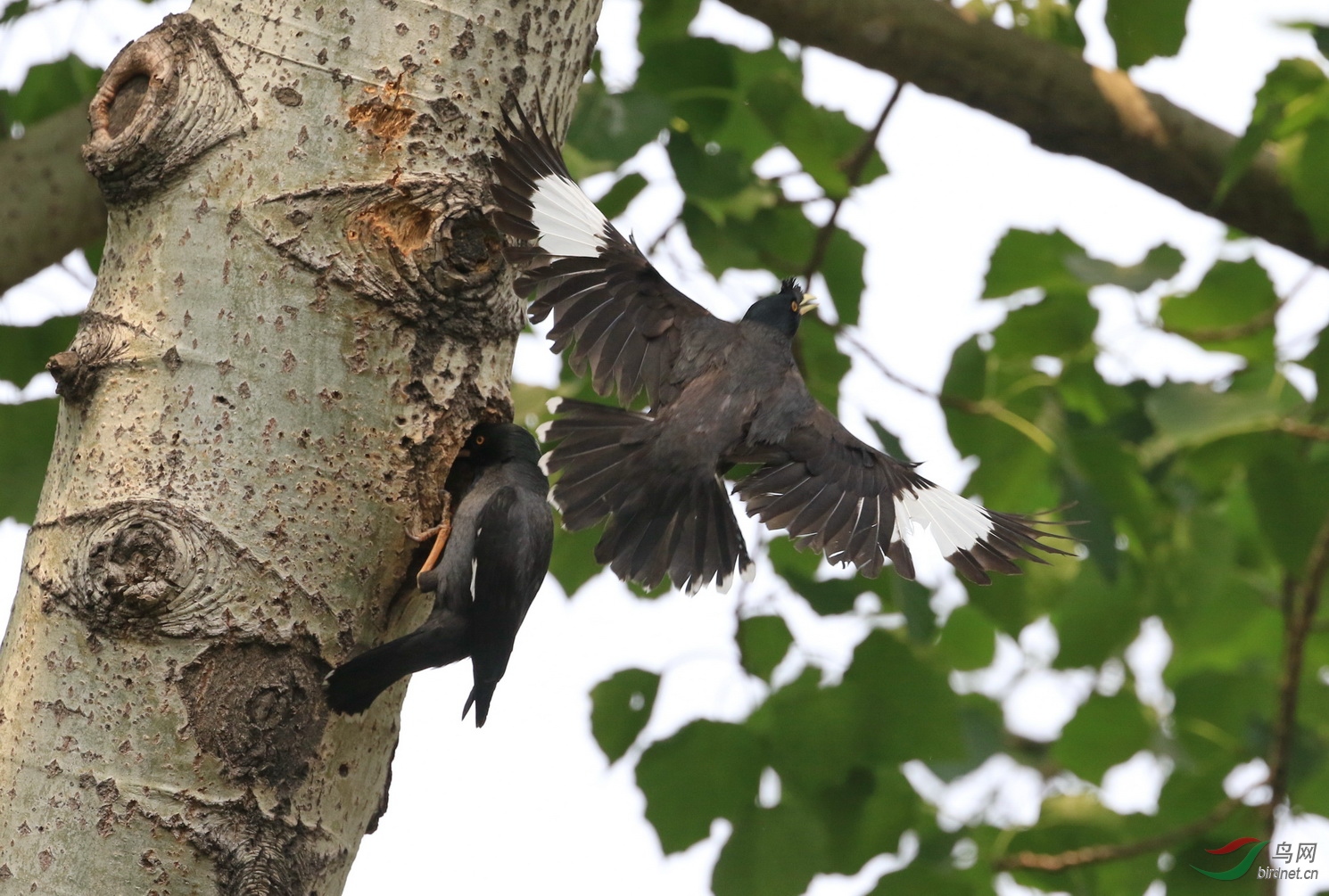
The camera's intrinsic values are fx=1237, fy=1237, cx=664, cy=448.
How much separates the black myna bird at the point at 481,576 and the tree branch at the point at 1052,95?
181 centimetres

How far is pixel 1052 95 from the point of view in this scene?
12.3 ft

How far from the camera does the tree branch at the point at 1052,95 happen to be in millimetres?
3600

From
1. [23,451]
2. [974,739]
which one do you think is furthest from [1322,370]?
[23,451]

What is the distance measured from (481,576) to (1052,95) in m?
2.54

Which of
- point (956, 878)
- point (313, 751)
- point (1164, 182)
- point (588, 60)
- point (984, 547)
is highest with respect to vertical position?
point (1164, 182)

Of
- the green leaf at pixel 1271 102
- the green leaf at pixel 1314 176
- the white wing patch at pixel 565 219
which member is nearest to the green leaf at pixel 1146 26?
the green leaf at pixel 1271 102

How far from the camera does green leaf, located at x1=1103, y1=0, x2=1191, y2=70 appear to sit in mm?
2988

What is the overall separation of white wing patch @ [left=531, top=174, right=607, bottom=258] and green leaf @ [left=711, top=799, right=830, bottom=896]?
1.57 meters

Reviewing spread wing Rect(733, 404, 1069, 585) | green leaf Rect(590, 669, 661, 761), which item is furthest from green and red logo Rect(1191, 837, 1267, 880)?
green leaf Rect(590, 669, 661, 761)

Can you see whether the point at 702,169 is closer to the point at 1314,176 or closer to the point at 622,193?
the point at 622,193

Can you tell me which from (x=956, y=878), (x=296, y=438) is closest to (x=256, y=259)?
(x=296, y=438)

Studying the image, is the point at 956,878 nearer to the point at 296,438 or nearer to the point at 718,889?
the point at 718,889

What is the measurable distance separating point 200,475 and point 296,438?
0.48 feet

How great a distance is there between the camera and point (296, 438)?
1.87 metres
